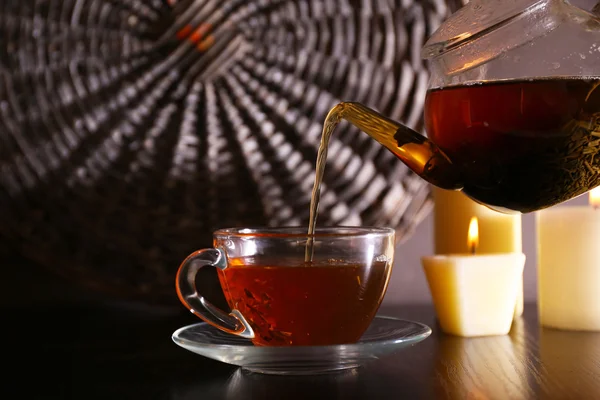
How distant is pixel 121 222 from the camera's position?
915 mm

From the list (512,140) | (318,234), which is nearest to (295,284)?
(318,234)

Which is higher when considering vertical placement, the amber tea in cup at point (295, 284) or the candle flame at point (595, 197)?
the candle flame at point (595, 197)

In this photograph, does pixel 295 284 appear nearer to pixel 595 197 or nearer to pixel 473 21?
pixel 473 21

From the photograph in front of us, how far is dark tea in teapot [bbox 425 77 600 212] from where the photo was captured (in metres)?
0.51

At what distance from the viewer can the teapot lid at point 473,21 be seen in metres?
0.54

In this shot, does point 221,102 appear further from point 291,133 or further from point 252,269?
point 252,269

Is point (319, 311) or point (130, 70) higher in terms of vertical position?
point (130, 70)

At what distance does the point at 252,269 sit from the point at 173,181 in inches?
14.8

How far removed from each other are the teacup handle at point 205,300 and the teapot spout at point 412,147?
0.50 feet

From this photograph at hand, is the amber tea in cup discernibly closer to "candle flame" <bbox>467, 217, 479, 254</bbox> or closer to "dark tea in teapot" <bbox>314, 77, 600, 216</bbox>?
"dark tea in teapot" <bbox>314, 77, 600, 216</bbox>

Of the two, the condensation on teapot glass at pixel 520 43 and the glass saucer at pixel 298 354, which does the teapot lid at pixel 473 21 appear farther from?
the glass saucer at pixel 298 354

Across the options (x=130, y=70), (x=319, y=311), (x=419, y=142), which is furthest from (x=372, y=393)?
(x=130, y=70)

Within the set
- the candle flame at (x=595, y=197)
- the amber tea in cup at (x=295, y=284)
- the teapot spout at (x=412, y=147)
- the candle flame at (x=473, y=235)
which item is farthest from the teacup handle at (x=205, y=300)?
the candle flame at (x=595, y=197)

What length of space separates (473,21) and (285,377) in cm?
30
